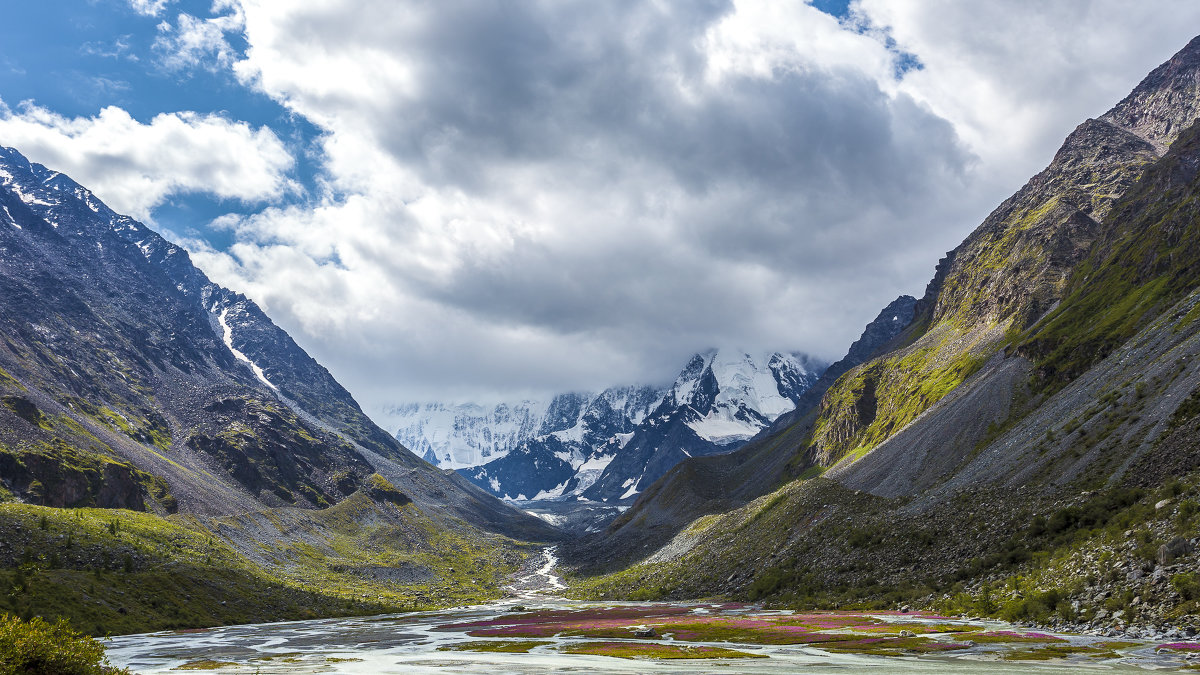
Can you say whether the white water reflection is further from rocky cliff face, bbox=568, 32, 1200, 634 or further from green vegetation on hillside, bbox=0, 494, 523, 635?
rocky cliff face, bbox=568, 32, 1200, 634

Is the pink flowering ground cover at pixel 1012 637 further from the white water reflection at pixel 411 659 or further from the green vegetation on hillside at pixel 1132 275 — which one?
the green vegetation on hillside at pixel 1132 275

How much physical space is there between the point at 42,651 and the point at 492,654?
4527 cm

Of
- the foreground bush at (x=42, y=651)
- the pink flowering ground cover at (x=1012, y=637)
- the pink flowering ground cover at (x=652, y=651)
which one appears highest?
the foreground bush at (x=42, y=651)

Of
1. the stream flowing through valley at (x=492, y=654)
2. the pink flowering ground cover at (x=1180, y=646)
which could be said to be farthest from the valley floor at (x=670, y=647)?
the stream flowing through valley at (x=492, y=654)

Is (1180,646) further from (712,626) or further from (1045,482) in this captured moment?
(712,626)

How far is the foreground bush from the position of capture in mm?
26500

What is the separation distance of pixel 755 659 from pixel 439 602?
501ft

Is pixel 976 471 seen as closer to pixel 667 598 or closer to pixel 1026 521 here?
pixel 1026 521

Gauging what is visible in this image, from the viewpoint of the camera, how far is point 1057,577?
60656 mm

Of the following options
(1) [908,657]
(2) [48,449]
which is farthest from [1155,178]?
(2) [48,449]

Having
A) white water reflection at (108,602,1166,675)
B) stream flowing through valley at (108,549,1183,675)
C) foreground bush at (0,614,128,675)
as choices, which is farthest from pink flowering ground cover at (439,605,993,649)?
foreground bush at (0,614,128,675)

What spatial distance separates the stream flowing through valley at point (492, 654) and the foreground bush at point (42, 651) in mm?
24194

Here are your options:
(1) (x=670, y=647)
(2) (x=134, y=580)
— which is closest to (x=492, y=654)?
(1) (x=670, y=647)

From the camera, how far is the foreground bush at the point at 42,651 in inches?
1043
